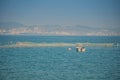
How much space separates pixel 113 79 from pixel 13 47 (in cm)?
3311

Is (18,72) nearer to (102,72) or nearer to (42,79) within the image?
(42,79)

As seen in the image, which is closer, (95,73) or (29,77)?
(29,77)

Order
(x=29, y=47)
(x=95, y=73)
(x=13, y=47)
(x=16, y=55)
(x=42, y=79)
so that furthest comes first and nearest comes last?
1. (x=29, y=47)
2. (x=13, y=47)
3. (x=16, y=55)
4. (x=95, y=73)
5. (x=42, y=79)

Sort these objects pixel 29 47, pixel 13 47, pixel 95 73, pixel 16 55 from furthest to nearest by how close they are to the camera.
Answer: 1. pixel 29 47
2. pixel 13 47
3. pixel 16 55
4. pixel 95 73

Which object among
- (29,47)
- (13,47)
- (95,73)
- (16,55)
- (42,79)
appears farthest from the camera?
(29,47)

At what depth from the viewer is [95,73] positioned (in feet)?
101

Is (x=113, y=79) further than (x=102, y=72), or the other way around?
(x=102, y=72)

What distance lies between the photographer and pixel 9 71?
32156mm

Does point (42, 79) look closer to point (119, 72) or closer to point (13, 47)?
point (119, 72)

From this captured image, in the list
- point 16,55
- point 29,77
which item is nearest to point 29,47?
point 16,55

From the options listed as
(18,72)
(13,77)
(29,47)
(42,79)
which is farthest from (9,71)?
(29,47)

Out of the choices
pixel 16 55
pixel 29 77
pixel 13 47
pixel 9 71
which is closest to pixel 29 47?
pixel 13 47

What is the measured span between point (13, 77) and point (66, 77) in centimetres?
443

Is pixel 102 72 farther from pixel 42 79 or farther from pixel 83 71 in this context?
pixel 42 79
